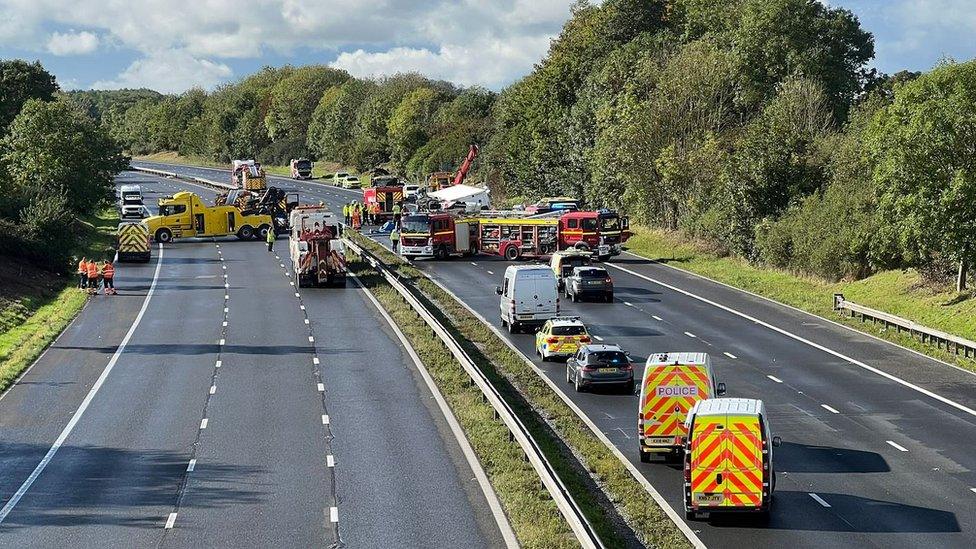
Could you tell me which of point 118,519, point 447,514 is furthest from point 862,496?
point 118,519

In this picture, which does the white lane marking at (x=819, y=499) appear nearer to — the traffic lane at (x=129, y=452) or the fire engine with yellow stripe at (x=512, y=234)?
the traffic lane at (x=129, y=452)

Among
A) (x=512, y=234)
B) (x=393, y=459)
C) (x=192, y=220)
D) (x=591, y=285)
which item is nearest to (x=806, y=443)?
(x=393, y=459)

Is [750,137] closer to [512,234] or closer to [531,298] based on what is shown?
[512,234]

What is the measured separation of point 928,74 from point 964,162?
4.92 meters

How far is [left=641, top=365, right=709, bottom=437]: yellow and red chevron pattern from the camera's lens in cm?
2583

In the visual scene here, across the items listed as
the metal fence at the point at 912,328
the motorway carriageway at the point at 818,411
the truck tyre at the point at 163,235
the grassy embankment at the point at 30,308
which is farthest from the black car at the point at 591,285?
the truck tyre at the point at 163,235

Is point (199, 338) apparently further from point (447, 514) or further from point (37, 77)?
point (37, 77)

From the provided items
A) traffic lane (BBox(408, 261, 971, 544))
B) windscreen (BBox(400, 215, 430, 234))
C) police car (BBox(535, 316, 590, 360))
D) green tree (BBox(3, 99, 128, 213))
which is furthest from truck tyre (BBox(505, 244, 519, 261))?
police car (BBox(535, 316, 590, 360))

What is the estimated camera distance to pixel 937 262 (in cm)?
5275

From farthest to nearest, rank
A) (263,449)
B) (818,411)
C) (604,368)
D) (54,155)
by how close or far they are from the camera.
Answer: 1. (54,155)
2. (604,368)
3. (818,411)
4. (263,449)

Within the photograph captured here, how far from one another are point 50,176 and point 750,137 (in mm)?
47434

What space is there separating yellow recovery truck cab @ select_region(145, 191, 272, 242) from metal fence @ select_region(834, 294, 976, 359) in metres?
44.6

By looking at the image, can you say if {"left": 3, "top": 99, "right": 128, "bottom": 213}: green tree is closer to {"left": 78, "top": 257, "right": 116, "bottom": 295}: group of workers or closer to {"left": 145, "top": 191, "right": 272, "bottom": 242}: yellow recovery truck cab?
{"left": 145, "top": 191, "right": 272, "bottom": 242}: yellow recovery truck cab

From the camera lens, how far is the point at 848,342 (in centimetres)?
4328
